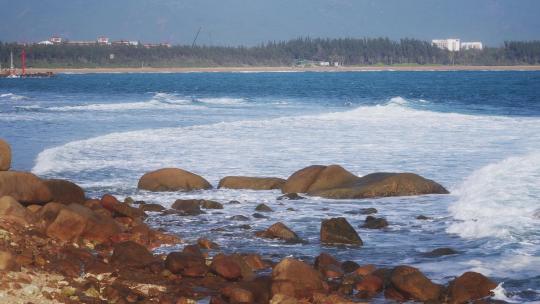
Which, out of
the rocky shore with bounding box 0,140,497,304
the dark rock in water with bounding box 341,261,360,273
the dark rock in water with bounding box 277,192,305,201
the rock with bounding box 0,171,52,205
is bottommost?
the dark rock in water with bounding box 277,192,305,201

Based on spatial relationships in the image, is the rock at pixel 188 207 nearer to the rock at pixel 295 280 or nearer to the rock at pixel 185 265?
the rock at pixel 185 265

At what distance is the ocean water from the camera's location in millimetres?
12789

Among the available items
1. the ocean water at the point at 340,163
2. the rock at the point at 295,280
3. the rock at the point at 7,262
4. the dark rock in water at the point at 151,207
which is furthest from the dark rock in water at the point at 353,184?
the rock at the point at 7,262

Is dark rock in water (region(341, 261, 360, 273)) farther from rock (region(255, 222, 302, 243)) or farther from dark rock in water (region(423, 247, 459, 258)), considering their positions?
rock (region(255, 222, 302, 243))

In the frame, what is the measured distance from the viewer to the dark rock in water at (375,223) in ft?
47.8

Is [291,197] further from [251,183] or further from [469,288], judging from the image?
[469,288]

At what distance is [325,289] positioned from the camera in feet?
33.8

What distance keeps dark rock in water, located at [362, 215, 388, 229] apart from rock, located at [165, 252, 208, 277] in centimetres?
426

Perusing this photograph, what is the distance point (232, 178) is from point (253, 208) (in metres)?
2.69

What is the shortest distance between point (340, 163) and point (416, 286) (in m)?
13.2

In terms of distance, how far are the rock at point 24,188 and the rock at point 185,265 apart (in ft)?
12.9

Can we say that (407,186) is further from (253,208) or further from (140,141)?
(140,141)

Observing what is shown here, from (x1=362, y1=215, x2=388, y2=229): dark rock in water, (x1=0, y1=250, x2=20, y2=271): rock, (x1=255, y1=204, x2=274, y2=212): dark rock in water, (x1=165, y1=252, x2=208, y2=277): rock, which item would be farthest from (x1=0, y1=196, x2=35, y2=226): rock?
(x1=362, y1=215, x2=388, y2=229): dark rock in water

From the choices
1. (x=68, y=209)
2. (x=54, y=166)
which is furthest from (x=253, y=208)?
(x=54, y=166)
